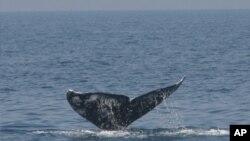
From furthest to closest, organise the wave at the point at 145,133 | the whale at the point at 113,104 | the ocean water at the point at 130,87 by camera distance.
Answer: the ocean water at the point at 130,87, the wave at the point at 145,133, the whale at the point at 113,104

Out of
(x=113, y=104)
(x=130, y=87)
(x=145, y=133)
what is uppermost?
(x=113, y=104)

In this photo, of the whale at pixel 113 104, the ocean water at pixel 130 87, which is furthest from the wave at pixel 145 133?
the whale at pixel 113 104

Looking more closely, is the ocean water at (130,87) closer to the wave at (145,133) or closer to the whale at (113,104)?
the wave at (145,133)

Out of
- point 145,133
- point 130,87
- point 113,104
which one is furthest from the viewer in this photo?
point 130,87

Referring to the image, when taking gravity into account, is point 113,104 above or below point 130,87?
above

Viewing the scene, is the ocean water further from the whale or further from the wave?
the whale

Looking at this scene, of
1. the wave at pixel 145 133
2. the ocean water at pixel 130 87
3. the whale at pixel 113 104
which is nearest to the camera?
the whale at pixel 113 104

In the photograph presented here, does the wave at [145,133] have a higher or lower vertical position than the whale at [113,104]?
lower

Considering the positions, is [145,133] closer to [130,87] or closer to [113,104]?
[113,104]

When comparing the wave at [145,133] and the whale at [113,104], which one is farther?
the wave at [145,133]

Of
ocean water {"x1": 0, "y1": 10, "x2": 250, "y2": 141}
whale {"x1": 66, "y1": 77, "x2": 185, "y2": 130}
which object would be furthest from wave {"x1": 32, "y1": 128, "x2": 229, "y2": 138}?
whale {"x1": 66, "y1": 77, "x2": 185, "y2": 130}

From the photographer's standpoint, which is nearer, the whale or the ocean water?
the whale

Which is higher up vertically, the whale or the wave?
the whale

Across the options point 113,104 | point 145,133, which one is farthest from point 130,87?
point 113,104
